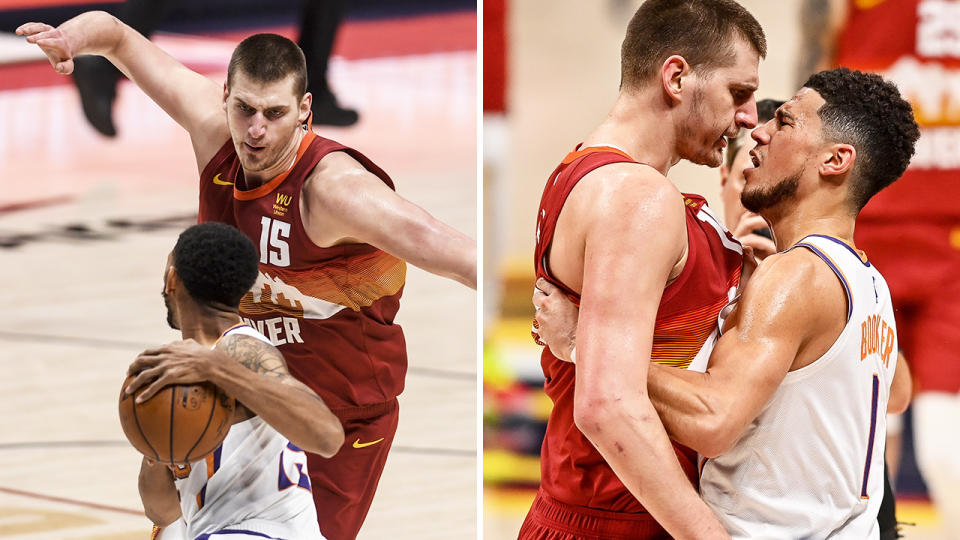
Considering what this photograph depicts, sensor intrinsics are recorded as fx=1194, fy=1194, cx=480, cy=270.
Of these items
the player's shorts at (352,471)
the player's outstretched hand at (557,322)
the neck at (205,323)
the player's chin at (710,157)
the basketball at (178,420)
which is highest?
the player's chin at (710,157)

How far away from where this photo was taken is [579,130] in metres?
5.48

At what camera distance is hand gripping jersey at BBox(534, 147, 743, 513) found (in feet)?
8.96

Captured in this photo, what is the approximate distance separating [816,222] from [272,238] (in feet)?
4.99

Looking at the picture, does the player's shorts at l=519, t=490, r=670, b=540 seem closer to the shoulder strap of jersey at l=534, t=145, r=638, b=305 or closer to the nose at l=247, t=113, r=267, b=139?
the shoulder strap of jersey at l=534, t=145, r=638, b=305

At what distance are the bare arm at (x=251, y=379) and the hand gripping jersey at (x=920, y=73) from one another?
10.6ft

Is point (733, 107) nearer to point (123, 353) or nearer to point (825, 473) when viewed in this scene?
point (825, 473)

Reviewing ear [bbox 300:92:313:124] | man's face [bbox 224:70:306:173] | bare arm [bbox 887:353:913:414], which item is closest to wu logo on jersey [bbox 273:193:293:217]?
man's face [bbox 224:70:306:173]

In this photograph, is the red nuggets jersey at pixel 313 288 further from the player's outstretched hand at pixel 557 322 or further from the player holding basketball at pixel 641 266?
the player's outstretched hand at pixel 557 322

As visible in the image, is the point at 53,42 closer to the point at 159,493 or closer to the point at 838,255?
the point at 159,493

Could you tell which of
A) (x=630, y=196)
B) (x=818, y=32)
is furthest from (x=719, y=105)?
(x=818, y=32)

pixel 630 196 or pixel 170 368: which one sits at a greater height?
pixel 630 196

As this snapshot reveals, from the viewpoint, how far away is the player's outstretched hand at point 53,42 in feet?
10.7

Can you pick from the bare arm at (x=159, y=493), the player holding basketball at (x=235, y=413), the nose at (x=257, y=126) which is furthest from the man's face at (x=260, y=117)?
the bare arm at (x=159, y=493)

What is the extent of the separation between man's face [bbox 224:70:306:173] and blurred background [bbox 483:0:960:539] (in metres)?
2.28
